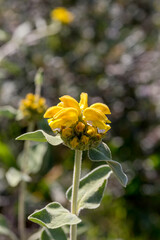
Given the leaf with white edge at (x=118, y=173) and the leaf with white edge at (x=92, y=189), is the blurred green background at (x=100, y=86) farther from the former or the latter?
the leaf with white edge at (x=118, y=173)

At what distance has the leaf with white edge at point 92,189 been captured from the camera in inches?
35.6

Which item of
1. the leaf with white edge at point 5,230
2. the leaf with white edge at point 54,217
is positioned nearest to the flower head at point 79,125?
the leaf with white edge at point 54,217

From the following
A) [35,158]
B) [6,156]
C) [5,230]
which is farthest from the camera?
[6,156]

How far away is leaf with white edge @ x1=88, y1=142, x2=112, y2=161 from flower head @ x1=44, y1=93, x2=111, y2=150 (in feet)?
0.05

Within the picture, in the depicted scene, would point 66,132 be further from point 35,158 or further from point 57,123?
point 35,158

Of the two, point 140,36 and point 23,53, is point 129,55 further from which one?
point 23,53

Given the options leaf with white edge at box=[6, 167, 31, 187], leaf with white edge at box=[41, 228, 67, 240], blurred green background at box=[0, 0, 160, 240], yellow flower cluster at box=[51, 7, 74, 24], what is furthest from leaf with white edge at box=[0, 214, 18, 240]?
yellow flower cluster at box=[51, 7, 74, 24]

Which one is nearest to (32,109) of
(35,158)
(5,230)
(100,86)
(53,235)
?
(35,158)

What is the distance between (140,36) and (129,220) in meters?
1.60

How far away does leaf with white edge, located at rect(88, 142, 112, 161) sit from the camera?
75 centimetres

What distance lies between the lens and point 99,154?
2.51ft

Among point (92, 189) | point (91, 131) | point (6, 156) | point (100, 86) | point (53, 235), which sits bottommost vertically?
point (53, 235)

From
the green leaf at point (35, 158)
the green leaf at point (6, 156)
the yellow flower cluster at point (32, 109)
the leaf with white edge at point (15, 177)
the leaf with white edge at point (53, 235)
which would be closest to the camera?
the leaf with white edge at point (53, 235)

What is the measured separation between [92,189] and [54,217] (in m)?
0.17
